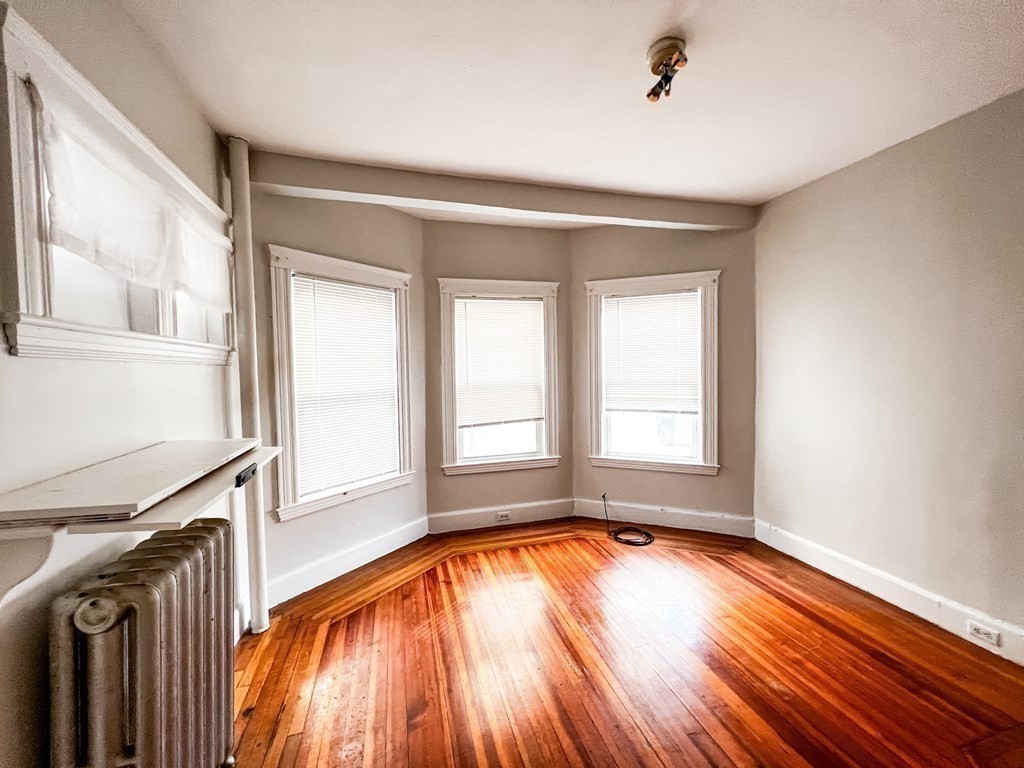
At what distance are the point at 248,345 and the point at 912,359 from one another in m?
3.71

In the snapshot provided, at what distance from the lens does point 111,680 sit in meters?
0.98

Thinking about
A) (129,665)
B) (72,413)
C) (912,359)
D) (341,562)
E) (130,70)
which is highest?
(130,70)

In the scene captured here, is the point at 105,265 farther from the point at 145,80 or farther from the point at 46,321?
the point at 145,80

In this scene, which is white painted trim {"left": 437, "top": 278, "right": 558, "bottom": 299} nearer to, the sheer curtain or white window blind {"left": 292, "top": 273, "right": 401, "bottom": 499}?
white window blind {"left": 292, "top": 273, "right": 401, "bottom": 499}

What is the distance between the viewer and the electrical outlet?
207cm

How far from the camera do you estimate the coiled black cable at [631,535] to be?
347 cm

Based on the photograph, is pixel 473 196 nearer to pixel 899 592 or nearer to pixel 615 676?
pixel 615 676

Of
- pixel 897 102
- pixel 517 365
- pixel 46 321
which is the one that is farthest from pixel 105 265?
pixel 897 102

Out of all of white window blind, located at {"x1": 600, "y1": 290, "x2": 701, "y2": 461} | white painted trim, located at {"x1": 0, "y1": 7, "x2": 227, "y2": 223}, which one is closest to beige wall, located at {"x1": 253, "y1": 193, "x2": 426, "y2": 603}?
white painted trim, located at {"x1": 0, "y1": 7, "x2": 227, "y2": 223}

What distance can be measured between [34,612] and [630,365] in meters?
3.66

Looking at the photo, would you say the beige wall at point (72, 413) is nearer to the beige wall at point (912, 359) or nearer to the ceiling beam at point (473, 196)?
the ceiling beam at point (473, 196)

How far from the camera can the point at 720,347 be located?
11.7ft

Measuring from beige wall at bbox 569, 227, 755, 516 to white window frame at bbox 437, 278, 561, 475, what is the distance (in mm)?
232

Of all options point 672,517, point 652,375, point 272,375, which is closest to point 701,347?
point 652,375
